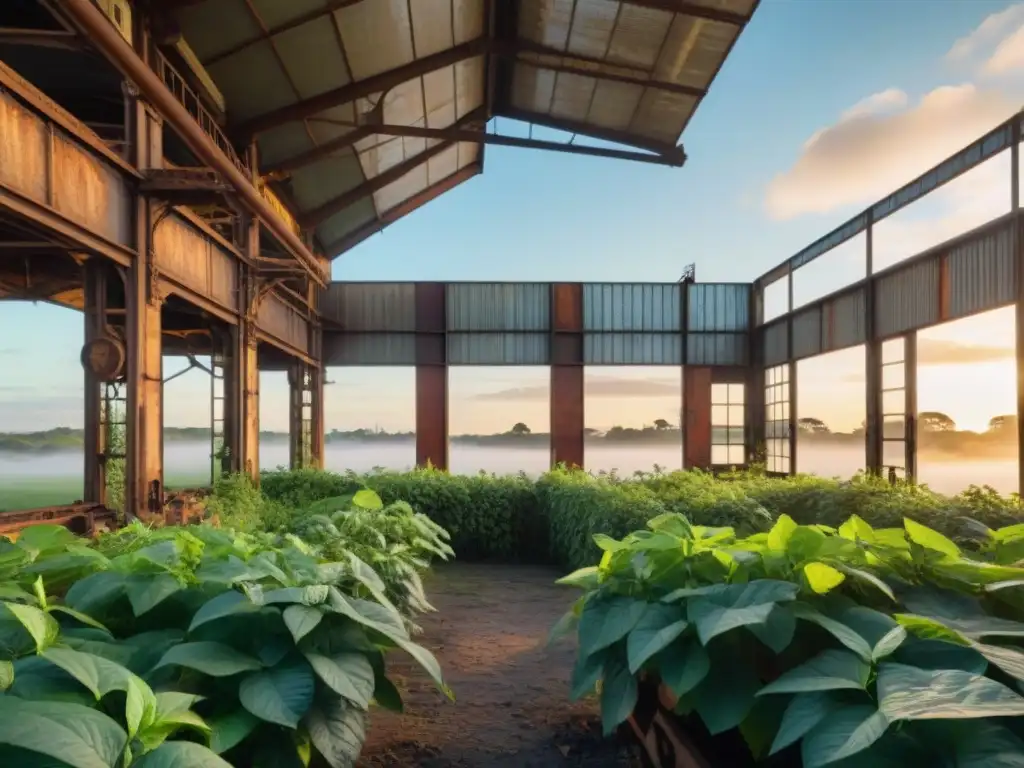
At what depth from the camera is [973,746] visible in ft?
3.68

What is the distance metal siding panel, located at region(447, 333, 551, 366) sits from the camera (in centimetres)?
1853

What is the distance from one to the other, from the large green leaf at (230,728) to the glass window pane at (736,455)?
18.7 meters

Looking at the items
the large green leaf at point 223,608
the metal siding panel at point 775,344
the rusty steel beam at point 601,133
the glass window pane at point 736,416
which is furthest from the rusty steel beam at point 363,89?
the glass window pane at point 736,416

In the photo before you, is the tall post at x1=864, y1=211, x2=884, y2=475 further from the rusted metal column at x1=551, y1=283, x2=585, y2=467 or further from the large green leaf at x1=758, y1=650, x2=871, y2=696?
the large green leaf at x1=758, y1=650, x2=871, y2=696

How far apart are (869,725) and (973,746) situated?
15cm

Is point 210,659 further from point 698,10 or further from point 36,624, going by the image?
point 698,10

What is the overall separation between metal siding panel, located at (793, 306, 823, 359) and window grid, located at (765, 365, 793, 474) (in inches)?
36.7

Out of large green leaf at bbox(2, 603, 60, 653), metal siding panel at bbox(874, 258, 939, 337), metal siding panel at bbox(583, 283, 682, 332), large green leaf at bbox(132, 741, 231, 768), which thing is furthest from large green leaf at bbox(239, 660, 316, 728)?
metal siding panel at bbox(583, 283, 682, 332)

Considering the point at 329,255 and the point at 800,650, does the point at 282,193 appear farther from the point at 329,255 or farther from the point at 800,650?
the point at 800,650

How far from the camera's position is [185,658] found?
5.01 ft

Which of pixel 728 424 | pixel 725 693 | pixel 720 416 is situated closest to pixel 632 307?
pixel 720 416

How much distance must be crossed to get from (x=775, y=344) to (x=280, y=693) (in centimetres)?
1803

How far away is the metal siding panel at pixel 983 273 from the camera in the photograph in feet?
30.0

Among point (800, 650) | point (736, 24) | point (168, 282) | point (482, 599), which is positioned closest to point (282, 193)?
point (168, 282)
